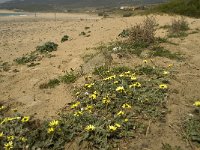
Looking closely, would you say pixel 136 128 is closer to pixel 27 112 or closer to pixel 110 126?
pixel 110 126

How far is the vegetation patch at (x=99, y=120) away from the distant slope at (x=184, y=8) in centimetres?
1265

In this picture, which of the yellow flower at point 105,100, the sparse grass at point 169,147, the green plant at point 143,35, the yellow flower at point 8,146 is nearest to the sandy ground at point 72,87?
the sparse grass at point 169,147

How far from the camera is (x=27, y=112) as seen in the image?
575 centimetres

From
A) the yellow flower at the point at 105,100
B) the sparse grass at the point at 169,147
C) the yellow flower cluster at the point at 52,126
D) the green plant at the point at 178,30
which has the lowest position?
the sparse grass at the point at 169,147

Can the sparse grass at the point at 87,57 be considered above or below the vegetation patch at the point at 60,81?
above

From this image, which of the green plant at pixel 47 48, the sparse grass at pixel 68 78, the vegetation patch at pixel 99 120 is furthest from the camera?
the green plant at pixel 47 48

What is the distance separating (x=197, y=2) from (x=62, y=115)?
15.5 meters

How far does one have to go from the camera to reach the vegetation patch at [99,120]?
4383 mm

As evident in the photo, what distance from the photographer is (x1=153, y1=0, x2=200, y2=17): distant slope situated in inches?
672

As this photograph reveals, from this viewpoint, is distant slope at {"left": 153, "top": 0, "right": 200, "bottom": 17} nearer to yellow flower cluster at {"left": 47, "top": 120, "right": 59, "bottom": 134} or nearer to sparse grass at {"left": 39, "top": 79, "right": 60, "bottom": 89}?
sparse grass at {"left": 39, "top": 79, "right": 60, "bottom": 89}

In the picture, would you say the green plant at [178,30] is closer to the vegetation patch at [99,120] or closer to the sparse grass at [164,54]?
the sparse grass at [164,54]

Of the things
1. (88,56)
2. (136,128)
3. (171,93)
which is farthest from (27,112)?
(88,56)

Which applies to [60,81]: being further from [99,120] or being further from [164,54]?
[164,54]

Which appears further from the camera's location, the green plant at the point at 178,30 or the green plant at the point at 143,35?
the green plant at the point at 178,30
